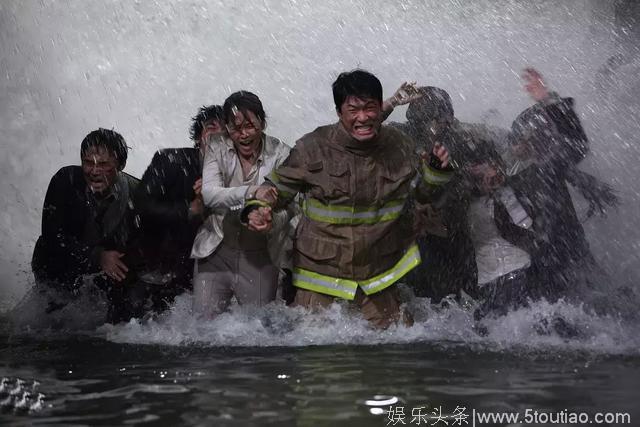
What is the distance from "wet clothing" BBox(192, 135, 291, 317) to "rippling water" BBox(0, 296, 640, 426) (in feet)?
0.40

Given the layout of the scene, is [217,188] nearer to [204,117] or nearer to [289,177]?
[289,177]

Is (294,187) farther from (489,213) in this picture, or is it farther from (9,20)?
(9,20)

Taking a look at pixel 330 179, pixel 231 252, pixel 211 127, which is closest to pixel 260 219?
pixel 330 179

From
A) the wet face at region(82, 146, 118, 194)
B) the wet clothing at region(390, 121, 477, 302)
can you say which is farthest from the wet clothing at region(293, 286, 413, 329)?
the wet face at region(82, 146, 118, 194)

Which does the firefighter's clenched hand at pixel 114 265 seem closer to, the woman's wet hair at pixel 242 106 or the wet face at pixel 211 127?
the wet face at pixel 211 127

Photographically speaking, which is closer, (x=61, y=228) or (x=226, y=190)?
(x=226, y=190)

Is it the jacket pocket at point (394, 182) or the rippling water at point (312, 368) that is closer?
the rippling water at point (312, 368)

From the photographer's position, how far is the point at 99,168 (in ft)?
22.1

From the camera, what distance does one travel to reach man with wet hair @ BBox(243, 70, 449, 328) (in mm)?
5727

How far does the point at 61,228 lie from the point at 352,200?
2.12 metres

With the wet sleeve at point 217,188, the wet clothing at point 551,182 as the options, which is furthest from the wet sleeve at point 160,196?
the wet clothing at point 551,182

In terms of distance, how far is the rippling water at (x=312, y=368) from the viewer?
4.25 metres

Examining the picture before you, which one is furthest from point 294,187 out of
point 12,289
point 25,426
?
point 12,289

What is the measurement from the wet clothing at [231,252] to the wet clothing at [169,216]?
292mm
